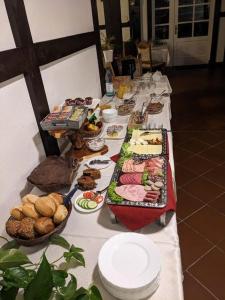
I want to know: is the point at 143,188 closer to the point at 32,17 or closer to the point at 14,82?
the point at 14,82

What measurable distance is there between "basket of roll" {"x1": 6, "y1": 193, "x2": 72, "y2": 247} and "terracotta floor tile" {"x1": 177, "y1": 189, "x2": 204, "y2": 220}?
1.07 m

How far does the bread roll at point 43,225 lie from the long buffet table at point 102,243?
8 cm

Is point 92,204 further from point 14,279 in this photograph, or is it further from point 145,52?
point 145,52

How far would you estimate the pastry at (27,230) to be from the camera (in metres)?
0.75

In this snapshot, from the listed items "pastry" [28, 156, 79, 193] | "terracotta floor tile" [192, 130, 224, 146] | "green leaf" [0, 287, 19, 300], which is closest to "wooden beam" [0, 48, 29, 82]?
"pastry" [28, 156, 79, 193]

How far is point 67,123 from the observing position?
1.16 m

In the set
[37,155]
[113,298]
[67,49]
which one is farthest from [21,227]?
[67,49]

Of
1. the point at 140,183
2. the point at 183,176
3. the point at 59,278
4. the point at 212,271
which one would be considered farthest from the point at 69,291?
the point at 183,176

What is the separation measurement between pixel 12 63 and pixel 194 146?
204cm

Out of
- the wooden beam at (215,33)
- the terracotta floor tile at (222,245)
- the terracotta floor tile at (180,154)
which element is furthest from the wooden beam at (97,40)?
the wooden beam at (215,33)

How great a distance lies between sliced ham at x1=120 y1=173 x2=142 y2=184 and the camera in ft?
3.00

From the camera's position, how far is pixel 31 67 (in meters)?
1.08

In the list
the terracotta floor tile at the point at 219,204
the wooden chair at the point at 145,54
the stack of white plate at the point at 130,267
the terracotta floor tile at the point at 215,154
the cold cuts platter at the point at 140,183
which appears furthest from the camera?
the wooden chair at the point at 145,54

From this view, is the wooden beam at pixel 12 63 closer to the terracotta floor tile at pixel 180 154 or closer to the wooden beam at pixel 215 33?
the terracotta floor tile at pixel 180 154
